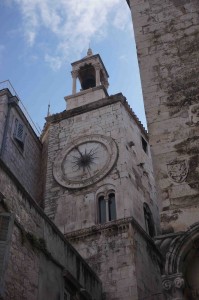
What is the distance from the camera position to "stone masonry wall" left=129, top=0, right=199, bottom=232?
8664mm

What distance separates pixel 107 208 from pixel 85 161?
2.86m

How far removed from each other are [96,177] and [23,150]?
3.27m

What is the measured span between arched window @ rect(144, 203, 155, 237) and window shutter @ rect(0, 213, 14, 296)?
30.5 feet

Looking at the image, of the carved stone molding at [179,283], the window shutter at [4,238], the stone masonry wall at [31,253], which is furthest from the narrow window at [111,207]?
the carved stone molding at [179,283]

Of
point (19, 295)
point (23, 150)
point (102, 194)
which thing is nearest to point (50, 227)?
point (19, 295)

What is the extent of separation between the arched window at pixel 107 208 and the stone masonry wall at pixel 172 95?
25.2 feet

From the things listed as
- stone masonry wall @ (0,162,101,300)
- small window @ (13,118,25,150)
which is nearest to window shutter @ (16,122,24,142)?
small window @ (13,118,25,150)

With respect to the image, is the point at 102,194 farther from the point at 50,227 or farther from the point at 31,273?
the point at 31,273

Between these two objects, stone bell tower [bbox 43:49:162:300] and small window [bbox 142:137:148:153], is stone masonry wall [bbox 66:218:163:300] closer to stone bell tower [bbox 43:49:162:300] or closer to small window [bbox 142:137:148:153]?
stone bell tower [bbox 43:49:162:300]

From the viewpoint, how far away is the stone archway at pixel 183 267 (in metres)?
7.46

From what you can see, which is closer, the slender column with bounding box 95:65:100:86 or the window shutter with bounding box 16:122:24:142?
the window shutter with bounding box 16:122:24:142

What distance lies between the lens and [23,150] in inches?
752

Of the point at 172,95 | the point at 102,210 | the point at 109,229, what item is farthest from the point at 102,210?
the point at 172,95

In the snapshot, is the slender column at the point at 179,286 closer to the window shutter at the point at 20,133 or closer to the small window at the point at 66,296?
the small window at the point at 66,296
